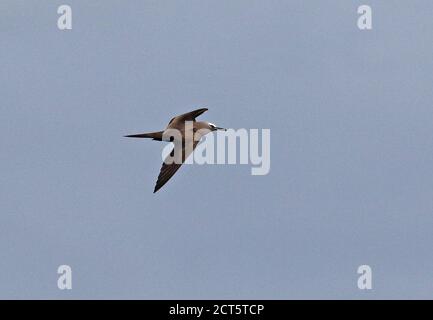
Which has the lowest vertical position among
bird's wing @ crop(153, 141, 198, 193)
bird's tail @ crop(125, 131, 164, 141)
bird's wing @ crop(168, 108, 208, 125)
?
bird's wing @ crop(153, 141, 198, 193)

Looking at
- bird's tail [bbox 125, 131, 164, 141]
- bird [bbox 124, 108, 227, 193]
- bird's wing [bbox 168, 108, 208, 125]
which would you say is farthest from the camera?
bird [bbox 124, 108, 227, 193]

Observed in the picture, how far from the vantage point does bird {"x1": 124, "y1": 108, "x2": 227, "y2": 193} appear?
36812mm

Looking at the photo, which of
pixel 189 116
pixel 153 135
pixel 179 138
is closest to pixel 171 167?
pixel 179 138

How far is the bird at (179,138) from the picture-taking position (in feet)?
121

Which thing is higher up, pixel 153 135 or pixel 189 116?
pixel 189 116

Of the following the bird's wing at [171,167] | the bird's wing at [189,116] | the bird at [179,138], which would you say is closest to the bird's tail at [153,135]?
the bird at [179,138]

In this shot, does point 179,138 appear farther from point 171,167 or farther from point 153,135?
point 171,167

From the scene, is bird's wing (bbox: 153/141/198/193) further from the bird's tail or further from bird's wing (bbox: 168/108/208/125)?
bird's wing (bbox: 168/108/208/125)

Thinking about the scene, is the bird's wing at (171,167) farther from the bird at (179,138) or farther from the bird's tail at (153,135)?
the bird's tail at (153,135)

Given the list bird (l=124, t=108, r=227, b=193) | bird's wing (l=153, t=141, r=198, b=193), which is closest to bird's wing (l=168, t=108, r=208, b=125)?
bird (l=124, t=108, r=227, b=193)

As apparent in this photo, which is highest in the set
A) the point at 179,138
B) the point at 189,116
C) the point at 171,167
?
the point at 189,116

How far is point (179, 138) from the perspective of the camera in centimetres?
3706
